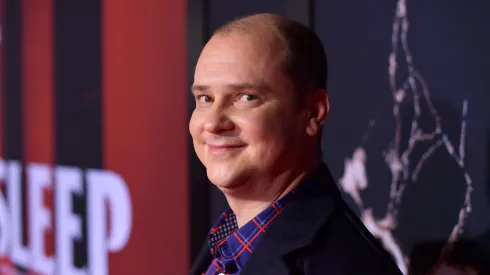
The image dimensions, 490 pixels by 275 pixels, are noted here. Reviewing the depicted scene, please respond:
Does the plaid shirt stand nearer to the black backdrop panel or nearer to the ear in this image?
the ear

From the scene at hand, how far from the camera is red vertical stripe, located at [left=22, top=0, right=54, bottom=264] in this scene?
2.56 meters

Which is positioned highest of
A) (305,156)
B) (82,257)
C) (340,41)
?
(340,41)

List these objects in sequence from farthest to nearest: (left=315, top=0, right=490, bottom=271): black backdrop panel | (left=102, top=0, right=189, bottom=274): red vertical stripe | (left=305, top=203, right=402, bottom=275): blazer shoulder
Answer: (left=102, top=0, right=189, bottom=274): red vertical stripe
(left=315, top=0, right=490, bottom=271): black backdrop panel
(left=305, top=203, right=402, bottom=275): blazer shoulder

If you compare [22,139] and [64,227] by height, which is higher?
[22,139]

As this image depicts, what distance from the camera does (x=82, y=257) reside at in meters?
2.38

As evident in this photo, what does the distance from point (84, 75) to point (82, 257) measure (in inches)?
29.9

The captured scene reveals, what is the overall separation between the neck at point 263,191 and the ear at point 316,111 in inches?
2.4

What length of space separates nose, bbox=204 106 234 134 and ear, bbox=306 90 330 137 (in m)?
0.14

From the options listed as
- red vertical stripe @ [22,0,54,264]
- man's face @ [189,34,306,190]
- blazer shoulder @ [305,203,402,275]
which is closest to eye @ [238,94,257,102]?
man's face @ [189,34,306,190]

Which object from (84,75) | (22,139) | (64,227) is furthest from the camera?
(22,139)

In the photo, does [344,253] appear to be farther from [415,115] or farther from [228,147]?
[415,115]

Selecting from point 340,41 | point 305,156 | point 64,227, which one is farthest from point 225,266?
point 64,227

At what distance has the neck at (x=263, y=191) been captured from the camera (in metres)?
0.98

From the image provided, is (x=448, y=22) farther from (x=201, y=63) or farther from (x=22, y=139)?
(x=22, y=139)
